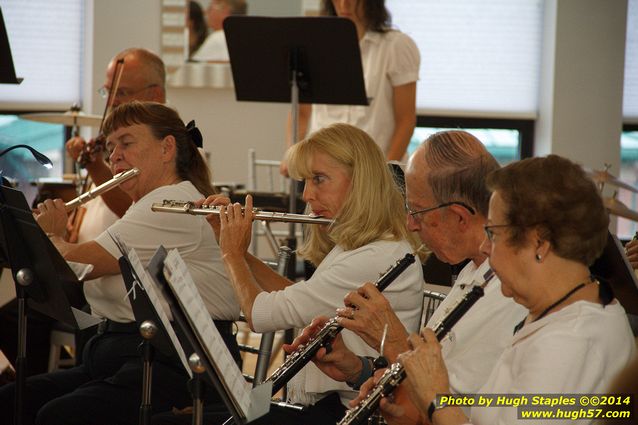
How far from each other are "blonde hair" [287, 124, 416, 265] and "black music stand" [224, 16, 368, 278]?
122cm

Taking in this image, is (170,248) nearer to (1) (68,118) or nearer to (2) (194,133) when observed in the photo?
(2) (194,133)

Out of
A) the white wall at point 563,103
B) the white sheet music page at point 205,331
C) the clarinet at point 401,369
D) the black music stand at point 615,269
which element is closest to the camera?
the white sheet music page at point 205,331

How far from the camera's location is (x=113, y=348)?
8.59 feet

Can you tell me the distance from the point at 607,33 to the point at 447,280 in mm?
3767

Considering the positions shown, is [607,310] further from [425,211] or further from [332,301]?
[332,301]

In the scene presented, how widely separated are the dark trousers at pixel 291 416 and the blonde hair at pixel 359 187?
400mm

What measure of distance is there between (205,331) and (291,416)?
72 centimetres

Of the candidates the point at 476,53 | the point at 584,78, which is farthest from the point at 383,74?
the point at 584,78

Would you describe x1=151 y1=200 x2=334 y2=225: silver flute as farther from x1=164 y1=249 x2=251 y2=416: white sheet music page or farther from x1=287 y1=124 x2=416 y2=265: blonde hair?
x1=164 y1=249 x2=251 y2=416: white sheet music page

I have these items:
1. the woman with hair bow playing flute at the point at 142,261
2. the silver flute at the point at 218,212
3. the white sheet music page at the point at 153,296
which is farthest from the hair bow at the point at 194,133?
the white sheet music page at the point at 153,296

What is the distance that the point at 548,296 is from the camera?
1528 millimetres

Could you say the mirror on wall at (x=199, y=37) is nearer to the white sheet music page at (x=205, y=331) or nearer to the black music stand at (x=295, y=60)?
the black music stand at (x=295, y=60)

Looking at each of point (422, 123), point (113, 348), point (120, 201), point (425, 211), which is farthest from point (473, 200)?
point (422, 123)

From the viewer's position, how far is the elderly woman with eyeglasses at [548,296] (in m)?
1.45
